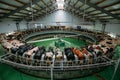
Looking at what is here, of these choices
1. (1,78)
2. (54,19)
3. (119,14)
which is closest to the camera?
(1,78)

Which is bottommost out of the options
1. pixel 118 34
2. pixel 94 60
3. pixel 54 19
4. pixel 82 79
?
pixel 82 79

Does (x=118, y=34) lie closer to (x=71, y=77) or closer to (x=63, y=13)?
(x=71, y=77)

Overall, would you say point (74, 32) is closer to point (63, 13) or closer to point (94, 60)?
point (63, 13)

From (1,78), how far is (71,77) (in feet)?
15.3

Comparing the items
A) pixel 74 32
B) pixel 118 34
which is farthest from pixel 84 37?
pixel 118 34

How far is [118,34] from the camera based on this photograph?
46.0 feet

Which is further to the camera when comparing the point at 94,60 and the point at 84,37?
the point at 84,37

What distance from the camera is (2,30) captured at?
14719mm

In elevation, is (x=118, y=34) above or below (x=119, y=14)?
below

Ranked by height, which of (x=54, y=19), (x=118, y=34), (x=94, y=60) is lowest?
(x=94, y=60)

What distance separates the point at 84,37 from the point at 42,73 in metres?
11.3

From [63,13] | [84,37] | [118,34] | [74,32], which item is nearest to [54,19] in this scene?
[63,13]

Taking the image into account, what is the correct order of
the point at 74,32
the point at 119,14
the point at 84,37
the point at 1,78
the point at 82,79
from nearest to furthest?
1. the point at 1,78
2. the point at 82,79
3. the point at 119,14
4. the point at 84,37
5. the point at 74,32

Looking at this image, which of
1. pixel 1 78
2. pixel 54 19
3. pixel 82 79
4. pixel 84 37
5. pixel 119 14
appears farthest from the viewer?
pixel 54 19
